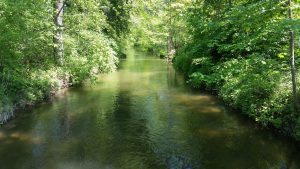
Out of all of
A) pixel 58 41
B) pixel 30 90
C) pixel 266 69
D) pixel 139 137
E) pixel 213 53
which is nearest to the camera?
pixel 266 69

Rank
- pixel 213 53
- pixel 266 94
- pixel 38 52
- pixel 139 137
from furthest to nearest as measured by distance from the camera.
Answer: pixel 213 53, pixel 38 52, pixel 266 94, pixel 139 137

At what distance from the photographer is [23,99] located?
16641mm

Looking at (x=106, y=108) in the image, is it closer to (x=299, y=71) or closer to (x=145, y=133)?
(x=145, y=133)

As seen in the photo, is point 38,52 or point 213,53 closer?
point 38,52

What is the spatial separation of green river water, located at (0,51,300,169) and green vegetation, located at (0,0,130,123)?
3.66 ft

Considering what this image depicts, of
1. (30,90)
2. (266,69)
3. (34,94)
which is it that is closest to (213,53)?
(266,69)

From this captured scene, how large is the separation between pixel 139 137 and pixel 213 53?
11.4 m

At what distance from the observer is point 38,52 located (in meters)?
18.9

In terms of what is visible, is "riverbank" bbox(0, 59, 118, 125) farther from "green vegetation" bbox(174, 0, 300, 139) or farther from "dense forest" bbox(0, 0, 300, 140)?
"green vegetation" bbox(174, 0, 300, 139)

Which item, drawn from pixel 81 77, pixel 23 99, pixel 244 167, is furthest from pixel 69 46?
pixel 244 167

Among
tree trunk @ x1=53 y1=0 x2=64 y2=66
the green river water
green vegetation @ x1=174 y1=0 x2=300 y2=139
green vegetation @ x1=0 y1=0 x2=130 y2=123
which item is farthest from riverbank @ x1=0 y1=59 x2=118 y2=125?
green vegetation @ x1=174 y1=0 x2=300 y2=139

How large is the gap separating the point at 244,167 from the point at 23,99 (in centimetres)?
1165

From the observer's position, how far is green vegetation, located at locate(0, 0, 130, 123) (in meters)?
15.1

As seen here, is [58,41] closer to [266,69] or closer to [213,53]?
[213,53]
